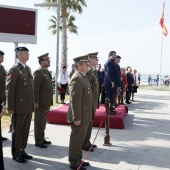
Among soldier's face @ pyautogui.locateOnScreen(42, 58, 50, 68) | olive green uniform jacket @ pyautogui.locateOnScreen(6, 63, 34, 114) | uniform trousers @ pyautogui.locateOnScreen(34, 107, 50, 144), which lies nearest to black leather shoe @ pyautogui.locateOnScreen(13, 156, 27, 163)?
olive green uniform jacket @ pyautogui.locateOnScreen(6, 63, 34, 114)

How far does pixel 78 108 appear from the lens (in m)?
4.05

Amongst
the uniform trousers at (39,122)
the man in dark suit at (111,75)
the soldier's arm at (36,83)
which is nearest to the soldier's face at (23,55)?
the soldier's arm at (36,83)

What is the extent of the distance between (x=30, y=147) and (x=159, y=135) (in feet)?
11.3

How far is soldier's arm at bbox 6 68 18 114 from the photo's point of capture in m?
4.42

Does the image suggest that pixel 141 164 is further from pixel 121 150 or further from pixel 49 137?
pixel 49 137

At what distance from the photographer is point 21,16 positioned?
10.1 meters

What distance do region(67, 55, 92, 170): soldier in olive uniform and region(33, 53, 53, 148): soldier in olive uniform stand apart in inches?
50.0

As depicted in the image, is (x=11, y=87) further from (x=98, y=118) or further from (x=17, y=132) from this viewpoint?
(x=98, y=118)

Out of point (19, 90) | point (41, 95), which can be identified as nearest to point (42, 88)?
point (41, 95)

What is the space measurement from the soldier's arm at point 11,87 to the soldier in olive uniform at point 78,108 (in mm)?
1007

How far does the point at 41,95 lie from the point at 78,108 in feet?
5.15

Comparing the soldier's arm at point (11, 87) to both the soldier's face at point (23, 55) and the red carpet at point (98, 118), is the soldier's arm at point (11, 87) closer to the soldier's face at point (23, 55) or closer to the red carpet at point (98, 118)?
the soldier's face at point (23, 55)

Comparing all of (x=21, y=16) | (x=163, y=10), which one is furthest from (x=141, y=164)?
(x=163, y=10)

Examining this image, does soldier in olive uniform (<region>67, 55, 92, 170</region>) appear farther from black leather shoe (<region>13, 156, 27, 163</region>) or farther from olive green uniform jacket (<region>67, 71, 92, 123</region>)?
black leather shoe (<region>13, 156, 27, 163</region>)
